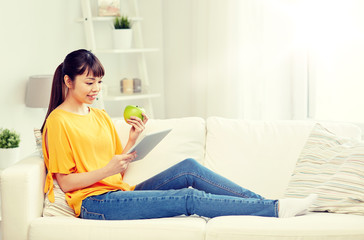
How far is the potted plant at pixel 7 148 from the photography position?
133 inches

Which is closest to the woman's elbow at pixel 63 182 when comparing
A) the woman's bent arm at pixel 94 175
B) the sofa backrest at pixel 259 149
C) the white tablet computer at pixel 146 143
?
the woman's bent arm at pixel 94 175

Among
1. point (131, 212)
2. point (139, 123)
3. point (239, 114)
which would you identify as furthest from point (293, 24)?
point (131, 212)

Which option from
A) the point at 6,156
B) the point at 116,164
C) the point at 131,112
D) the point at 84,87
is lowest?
the point at 6,156

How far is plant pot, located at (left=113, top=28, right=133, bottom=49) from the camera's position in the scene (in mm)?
4281

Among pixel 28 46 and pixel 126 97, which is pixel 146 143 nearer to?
pixel 28 46

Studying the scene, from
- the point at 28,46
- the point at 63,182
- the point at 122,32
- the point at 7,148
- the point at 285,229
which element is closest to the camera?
the point at 285,229

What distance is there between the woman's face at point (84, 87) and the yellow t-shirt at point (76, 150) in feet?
0.29


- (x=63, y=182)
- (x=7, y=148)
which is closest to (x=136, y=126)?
(x=63, y=182)

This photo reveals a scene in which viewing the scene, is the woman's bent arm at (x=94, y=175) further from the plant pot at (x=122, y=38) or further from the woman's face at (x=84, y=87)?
the plant pot at (x=122, y=38)

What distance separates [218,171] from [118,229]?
0.73 m

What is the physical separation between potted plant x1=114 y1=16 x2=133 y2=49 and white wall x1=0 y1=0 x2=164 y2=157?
277 millimetres

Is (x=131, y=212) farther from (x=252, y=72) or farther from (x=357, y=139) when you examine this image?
(x=252, y=72)

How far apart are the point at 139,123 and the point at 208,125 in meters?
0.47

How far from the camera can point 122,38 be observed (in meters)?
4.30
